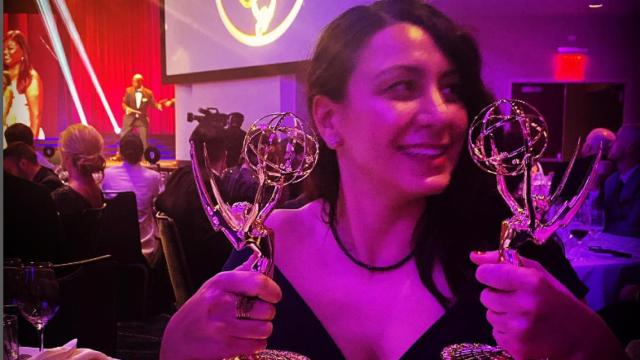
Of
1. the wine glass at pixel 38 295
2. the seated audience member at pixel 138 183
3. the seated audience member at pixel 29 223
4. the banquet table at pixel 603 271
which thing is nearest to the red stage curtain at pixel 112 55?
the seated audience member at pixel 138 183

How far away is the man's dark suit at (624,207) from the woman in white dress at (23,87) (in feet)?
24.4

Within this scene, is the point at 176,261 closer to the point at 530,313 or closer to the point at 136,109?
the point at 530,313

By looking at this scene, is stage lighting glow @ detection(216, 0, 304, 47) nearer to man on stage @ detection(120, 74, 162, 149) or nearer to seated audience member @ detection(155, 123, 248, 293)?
seated audience member @ detection(155, 123, 248, 293)

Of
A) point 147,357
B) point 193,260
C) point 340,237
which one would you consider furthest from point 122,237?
point 340,237

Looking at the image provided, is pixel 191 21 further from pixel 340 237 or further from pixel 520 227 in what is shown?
pixel 520 227

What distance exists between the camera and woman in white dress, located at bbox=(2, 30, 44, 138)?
26.9ft

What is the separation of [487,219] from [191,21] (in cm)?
418

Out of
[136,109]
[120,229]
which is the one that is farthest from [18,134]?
[136,109]

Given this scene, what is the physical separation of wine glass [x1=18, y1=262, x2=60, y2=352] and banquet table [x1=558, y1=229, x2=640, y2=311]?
1579mm

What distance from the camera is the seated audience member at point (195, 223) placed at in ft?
6.61

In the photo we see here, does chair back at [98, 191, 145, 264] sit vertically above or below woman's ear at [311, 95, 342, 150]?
below

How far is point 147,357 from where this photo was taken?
2.67 metres

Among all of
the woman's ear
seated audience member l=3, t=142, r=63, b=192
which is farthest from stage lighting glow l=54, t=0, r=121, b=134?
the woman's ear

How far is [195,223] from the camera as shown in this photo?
2.08 m
